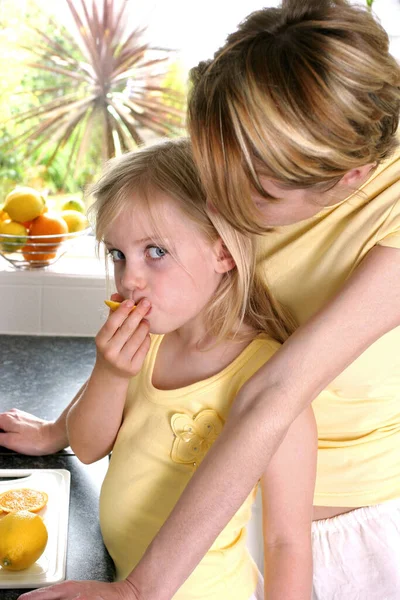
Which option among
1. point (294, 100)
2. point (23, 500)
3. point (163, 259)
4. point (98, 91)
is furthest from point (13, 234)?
point (294, 100)

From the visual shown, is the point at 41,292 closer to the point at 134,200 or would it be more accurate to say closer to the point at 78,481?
the point at 78,481

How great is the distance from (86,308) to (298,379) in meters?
1.28

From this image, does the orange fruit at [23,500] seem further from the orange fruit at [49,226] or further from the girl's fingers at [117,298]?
the orange fruit at [49,226]

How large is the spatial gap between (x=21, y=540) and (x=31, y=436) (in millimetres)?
403

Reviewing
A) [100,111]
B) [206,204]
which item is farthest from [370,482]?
[100,111]

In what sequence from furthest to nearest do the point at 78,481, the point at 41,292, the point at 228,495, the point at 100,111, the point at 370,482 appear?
the point at 100,111
the point at 41,292
the point at 78,481
the point at 370,482
the point at 228,495

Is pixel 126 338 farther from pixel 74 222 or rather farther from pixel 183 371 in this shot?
pixel 74 222

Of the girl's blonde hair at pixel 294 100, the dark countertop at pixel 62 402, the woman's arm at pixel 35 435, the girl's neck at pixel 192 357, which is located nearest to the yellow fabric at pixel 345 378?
the girl's neck at pixel 192 357

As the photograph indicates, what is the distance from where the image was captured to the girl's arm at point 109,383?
1202 mm

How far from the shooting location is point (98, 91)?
2447mm

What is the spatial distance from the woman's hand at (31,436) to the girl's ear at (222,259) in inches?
19.1

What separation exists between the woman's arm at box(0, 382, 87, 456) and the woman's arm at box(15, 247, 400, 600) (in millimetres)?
494

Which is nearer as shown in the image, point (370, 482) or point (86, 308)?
point (370, 482)

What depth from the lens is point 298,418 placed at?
3.71ft
